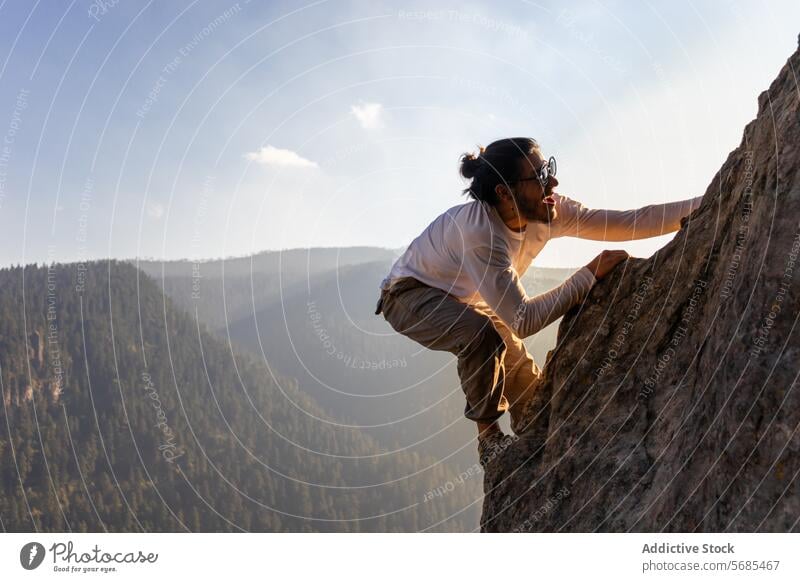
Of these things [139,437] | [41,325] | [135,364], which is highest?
[41,325]

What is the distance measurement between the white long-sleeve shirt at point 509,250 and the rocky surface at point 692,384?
18.5 inches

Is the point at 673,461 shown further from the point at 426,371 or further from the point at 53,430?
the point at 426,371

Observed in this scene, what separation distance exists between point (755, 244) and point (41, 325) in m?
184

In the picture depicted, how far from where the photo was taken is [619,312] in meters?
6.27

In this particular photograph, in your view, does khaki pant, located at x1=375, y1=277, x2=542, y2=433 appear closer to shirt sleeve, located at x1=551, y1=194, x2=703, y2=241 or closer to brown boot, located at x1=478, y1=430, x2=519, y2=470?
brown boot, located at x1=478, y1=430, x2=519, y2=470

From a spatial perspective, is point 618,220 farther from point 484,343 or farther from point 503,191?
point 484,343

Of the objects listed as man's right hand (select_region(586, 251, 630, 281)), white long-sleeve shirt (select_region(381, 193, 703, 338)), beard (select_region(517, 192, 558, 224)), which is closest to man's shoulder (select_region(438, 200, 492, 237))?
white long-sleeve shirt (select_region(381, 193, 703, 338))

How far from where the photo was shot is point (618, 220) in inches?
265

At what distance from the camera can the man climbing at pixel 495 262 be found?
6125mm

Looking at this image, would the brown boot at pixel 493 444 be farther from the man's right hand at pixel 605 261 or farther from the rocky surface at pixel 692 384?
the man's right hand at pixel 605 261

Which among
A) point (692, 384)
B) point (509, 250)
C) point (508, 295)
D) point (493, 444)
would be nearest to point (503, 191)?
point (509, 250)

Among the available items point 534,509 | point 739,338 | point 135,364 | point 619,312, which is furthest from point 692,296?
point 135,364

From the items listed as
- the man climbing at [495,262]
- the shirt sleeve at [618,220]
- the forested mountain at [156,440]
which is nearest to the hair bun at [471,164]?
the man climbing at [495,262]

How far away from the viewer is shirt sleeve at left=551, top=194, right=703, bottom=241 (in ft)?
21.6
